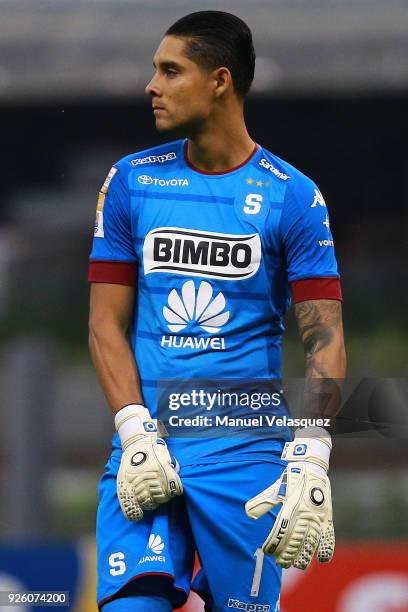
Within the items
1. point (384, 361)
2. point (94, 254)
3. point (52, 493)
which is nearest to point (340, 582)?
point (52, 493)

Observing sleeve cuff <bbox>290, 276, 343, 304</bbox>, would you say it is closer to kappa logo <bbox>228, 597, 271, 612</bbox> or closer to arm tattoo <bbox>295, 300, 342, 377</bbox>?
arm tattoo <bbox>295, 300, 342, 377</bbox>

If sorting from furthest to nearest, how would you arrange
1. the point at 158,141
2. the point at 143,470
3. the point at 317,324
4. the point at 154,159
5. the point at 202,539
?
the point at 158,141, the point at 154,159, the point at 317,324, the point at 202,539, the point at 143,470

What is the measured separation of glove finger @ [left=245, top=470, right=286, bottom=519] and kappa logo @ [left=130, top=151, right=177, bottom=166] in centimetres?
88

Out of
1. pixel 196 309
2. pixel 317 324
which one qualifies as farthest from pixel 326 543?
pixel 196 309

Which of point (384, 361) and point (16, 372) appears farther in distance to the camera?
point (384, 361)

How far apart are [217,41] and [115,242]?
56cm

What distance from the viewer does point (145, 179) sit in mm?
2969

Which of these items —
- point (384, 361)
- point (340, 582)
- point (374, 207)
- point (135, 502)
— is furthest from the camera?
point (374, 207)

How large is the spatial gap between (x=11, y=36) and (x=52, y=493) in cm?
827

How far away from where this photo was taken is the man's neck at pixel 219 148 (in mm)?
2959

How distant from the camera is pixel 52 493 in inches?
201

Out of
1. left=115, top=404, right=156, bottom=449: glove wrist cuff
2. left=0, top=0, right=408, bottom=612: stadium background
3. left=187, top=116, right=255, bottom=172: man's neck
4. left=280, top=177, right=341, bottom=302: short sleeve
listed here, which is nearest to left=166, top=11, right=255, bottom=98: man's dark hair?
left=187, top=116, right=255, bottom=172: man's neck

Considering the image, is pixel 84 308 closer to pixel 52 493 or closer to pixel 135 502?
pixel 52 493

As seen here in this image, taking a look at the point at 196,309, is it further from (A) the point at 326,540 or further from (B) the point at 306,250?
(A) the point at 326,540
